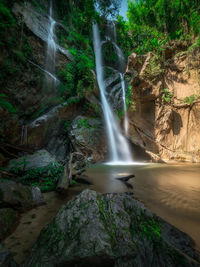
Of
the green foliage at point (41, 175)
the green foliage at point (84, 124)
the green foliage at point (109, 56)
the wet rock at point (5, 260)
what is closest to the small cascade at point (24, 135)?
the green foliage at point (84, 124)

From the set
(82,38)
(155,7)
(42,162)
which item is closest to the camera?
(42,162)

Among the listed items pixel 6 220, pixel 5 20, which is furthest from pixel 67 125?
pixel 6 220

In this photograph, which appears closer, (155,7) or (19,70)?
(19,70)

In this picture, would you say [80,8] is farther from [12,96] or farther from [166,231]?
[166,231]

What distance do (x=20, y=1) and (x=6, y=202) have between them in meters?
Answer: 14.3

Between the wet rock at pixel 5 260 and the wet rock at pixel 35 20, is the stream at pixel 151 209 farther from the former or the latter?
the wet rock at pixel 35 20

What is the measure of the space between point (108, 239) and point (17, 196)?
184cm

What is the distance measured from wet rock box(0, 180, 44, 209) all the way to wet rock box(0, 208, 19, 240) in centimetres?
30

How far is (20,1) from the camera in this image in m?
9.93

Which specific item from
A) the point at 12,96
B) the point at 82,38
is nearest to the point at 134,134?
the point at 12,96

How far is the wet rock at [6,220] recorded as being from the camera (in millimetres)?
1580

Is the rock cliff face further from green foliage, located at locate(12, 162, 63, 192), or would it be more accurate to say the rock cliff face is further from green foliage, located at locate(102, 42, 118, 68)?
green foliage, located at locate(12, 162, 63, 192)

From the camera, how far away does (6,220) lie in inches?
66.9

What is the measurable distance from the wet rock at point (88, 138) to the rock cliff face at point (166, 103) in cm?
270
